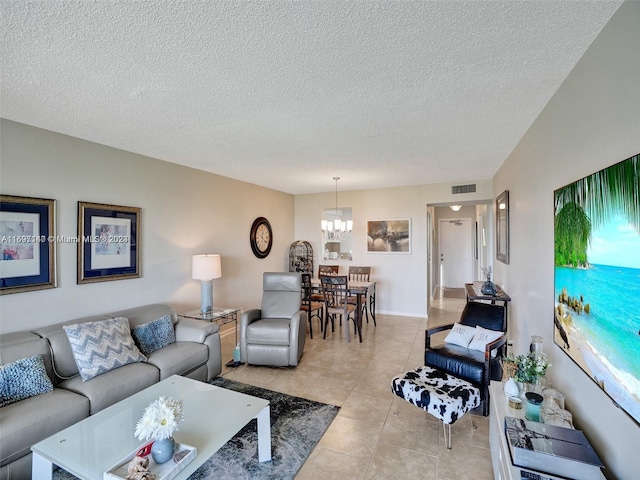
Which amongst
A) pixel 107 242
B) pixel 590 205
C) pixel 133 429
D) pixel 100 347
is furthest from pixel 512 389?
pixel 107 242

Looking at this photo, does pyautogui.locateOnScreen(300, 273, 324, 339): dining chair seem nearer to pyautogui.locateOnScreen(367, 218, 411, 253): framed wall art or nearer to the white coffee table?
pyautogui.locateOnScreen(367, 218, 411, 253): framed wall art

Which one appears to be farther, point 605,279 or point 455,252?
point 455,252

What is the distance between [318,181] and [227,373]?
3275 millimetres

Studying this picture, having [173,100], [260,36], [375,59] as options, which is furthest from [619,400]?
[173,100]

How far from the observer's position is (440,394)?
2.21 meters

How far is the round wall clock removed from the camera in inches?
210

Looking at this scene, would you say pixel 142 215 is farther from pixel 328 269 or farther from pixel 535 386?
pixel 535 386

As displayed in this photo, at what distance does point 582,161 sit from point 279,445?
267 centimetres

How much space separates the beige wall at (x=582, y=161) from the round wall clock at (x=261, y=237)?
399cm

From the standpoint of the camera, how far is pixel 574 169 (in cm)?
167

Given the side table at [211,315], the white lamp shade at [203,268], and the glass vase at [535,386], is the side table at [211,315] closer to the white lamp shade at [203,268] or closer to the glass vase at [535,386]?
the white lamp shade at [203,268]

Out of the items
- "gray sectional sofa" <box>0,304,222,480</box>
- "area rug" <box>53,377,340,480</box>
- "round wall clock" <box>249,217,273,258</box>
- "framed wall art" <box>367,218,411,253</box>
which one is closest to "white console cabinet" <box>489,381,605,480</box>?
"area rug" <box>53,377,340,480</box>

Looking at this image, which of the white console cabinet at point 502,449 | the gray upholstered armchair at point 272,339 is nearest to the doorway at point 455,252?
the gray upholstered armchair at point 272,339

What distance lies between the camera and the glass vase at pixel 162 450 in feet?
5.01
